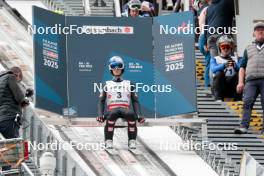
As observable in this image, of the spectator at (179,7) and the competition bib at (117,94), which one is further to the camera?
the spectator at (179,7)

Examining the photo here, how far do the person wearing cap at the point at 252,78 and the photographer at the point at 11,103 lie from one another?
4149mm

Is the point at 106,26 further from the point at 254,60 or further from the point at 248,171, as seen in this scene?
the point at 248,171

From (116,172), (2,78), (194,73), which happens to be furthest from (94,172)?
(194,73)

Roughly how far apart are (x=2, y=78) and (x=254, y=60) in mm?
4723

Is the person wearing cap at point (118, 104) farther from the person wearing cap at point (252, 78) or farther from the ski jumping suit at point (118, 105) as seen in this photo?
the person wearing cap at point (252, 78)

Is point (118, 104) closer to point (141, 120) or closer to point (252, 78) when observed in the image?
point (141, 120)

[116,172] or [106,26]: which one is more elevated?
[106,26]

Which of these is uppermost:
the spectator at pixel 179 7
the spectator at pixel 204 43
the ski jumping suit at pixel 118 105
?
the spectator at pixel 179 7

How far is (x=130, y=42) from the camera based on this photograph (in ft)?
94.1

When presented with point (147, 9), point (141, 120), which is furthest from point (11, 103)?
point (147, 9)

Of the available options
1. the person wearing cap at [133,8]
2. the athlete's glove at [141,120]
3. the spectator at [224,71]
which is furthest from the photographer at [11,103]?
the person wearing cap at [133,8]

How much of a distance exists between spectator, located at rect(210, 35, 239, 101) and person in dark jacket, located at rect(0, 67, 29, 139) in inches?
175

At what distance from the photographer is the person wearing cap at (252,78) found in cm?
2761

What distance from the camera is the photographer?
25172 millimetres
